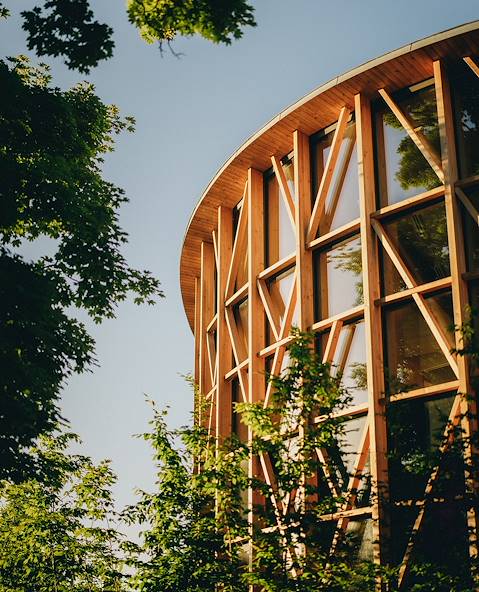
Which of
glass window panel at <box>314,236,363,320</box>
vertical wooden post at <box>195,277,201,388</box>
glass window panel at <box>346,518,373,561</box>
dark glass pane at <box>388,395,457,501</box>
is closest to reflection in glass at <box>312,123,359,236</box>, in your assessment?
glass window panel at <box>314,236,363,320</box>

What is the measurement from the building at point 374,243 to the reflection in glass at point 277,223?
1.5 inches

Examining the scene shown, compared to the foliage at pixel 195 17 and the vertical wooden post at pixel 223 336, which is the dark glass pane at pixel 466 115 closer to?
the foliage at pixel 195 17

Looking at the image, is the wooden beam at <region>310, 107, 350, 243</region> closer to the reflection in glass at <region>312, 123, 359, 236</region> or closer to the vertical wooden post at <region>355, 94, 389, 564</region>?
the reflection in glass at <region>312, 123, 359, 236</region>

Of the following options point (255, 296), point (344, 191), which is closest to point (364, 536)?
point (255, 296)

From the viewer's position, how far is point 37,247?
53.4 feet

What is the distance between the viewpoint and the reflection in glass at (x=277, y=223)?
18766 mm

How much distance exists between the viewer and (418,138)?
15.9 metres

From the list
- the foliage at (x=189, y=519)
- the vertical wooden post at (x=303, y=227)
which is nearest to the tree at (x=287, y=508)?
the foliage at (x=189, y=519)

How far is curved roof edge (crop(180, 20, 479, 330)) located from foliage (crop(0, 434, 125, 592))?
26.9 feet

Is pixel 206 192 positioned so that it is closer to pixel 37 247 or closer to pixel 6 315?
pixel 37 247

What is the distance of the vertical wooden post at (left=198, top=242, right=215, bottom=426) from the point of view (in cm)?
2278

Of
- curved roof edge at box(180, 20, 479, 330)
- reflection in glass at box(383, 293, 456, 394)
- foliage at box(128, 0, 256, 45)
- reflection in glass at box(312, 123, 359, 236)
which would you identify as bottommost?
reflection in glass at box(383, 293, 456, 394)

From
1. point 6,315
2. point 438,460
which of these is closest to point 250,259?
point 6,315

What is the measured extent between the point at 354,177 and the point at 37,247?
22.3ft
